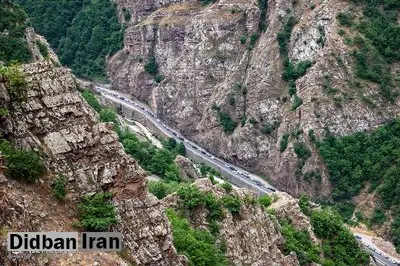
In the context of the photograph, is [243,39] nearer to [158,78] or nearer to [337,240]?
[158,78]

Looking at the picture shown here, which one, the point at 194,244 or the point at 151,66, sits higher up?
the point at 194,244

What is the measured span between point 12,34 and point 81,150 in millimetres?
62524

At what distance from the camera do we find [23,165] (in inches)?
1182

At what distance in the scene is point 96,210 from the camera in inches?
1236

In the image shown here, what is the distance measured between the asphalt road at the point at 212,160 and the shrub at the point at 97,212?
8062cm

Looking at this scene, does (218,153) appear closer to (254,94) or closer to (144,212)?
(254,94)

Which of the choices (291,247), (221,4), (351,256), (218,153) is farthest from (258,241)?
(221,4)

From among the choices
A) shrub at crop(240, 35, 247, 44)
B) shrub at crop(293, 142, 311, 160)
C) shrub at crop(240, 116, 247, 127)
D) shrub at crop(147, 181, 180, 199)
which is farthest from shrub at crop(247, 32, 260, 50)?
shrub at crop(147, 181, 180, 199)

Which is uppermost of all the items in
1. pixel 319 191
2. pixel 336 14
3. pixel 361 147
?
pixel 336 14

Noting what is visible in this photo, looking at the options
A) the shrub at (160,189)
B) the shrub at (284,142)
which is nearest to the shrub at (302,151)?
the shrub at (284,142)

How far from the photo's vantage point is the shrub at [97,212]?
3084 centimetres

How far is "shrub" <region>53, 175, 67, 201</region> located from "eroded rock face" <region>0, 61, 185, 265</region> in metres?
0.33

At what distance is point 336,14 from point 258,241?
91.1 m

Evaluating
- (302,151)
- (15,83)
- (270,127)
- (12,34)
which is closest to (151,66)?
(270,127)
